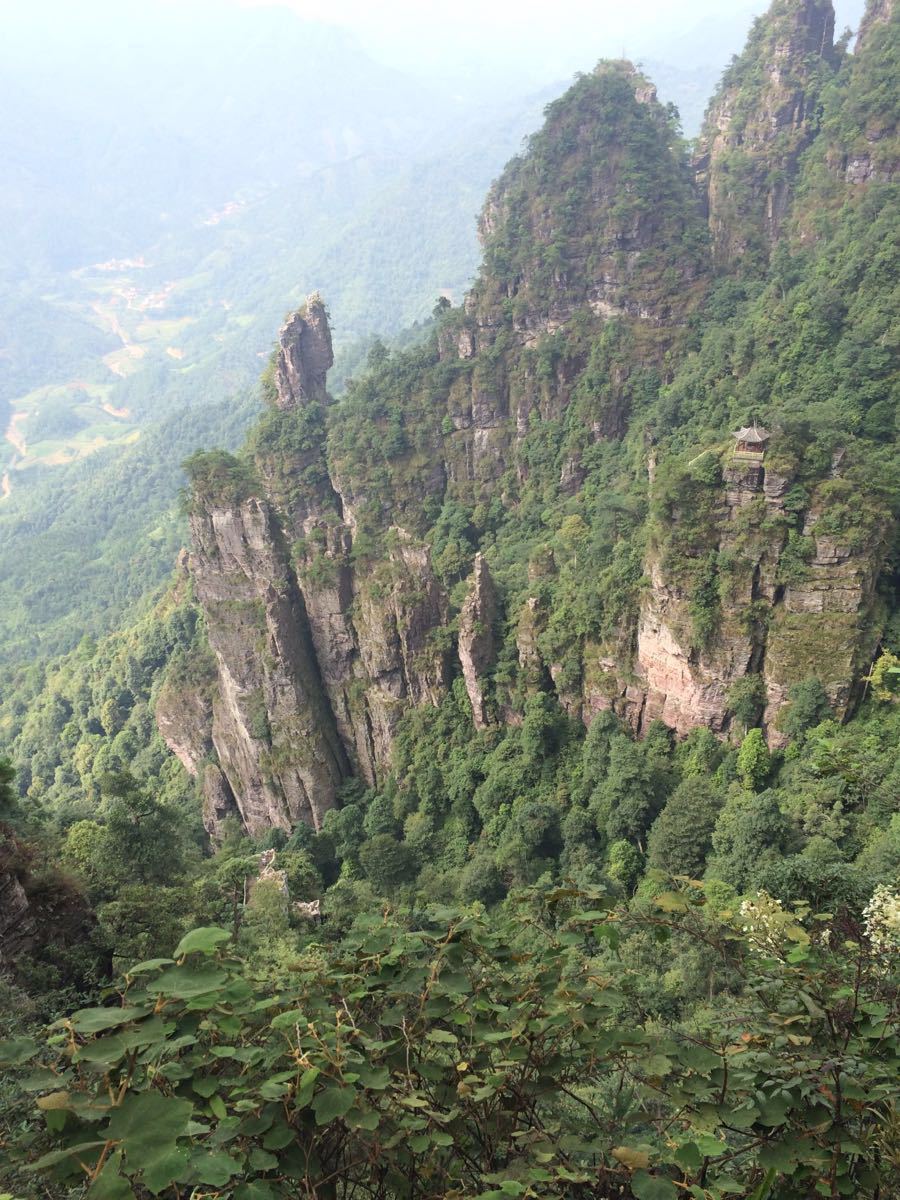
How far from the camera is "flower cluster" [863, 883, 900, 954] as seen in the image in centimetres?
530

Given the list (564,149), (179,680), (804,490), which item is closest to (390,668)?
(179,680)

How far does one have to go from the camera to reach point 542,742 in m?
32.2

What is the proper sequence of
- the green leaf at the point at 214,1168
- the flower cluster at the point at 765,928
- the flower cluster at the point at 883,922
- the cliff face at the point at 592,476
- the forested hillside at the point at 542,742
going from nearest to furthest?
1. the green leaf at the point at 214,1168
2. the forested hillside at the point at 542,742
3. the flower cluster at the point at 765,928
4. the flower cluster at the point at 883,922
5. the cliff face at the point at 592,476

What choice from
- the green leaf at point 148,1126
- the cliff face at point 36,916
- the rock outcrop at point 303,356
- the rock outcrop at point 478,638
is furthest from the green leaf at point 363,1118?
the rock outcrop at point 303,356

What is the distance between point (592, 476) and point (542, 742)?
77.1 ft

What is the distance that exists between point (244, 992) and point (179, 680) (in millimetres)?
46543

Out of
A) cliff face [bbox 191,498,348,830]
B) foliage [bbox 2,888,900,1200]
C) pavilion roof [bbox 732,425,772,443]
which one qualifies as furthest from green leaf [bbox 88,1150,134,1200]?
cliff face [bbox 191,498,348,830]

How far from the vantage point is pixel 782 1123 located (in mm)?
3139

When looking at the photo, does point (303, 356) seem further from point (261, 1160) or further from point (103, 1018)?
point (261, 1160)

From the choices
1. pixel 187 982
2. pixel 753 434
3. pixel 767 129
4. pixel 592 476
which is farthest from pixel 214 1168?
pixel 767 129

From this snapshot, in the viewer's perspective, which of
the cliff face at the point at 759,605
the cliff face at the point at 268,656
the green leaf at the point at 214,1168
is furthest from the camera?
the cliff face at the point at 268,656

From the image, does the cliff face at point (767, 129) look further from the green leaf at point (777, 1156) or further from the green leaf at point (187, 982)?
the green leaf at point (187, 982)

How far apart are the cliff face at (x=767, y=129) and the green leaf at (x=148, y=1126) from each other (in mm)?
60848

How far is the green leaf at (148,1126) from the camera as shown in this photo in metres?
2.26
